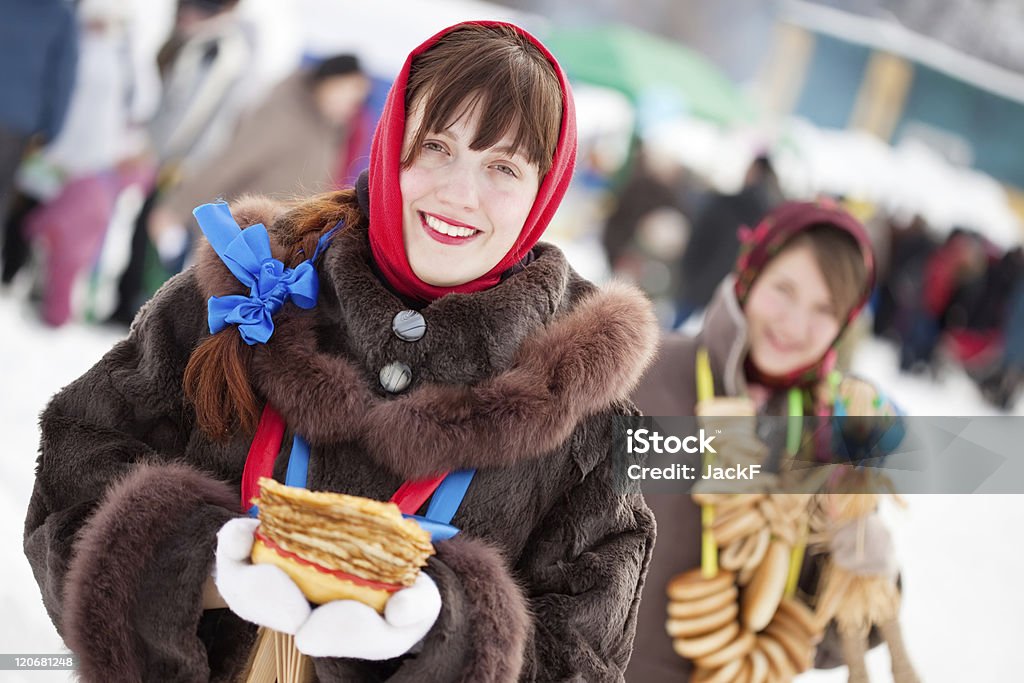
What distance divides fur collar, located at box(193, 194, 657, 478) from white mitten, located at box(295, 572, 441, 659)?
0.23 metres

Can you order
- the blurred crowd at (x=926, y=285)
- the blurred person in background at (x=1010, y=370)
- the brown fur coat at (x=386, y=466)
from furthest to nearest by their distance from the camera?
the blurred person in background at (x=1010, y=370) < the blurred crowd at (x=926, y=285) < the brown fur coat at (x=386, y=466)

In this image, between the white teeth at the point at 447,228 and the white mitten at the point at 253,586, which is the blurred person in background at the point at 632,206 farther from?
the white mitten at the point at 253,586

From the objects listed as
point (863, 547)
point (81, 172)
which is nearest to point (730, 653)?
point (863, 547)

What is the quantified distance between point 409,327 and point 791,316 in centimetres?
156

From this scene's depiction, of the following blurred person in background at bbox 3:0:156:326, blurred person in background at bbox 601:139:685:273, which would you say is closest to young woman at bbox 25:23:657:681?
blurred person in background at bbox 3:0:156:326

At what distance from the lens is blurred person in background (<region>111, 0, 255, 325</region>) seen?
565 cm

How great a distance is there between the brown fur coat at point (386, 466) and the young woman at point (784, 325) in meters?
1.07

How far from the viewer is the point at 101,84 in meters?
5.63

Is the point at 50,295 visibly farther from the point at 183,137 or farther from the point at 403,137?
the point at 403,137

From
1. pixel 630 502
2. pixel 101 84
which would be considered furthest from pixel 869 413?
pixel 101 84

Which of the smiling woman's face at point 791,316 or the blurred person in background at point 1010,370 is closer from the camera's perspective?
the smiling woman's face at point 791,316

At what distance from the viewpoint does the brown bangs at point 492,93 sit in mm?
1532

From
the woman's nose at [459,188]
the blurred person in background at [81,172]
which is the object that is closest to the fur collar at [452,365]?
the woman's nose at [459,188]

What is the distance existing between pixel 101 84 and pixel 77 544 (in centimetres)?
469
